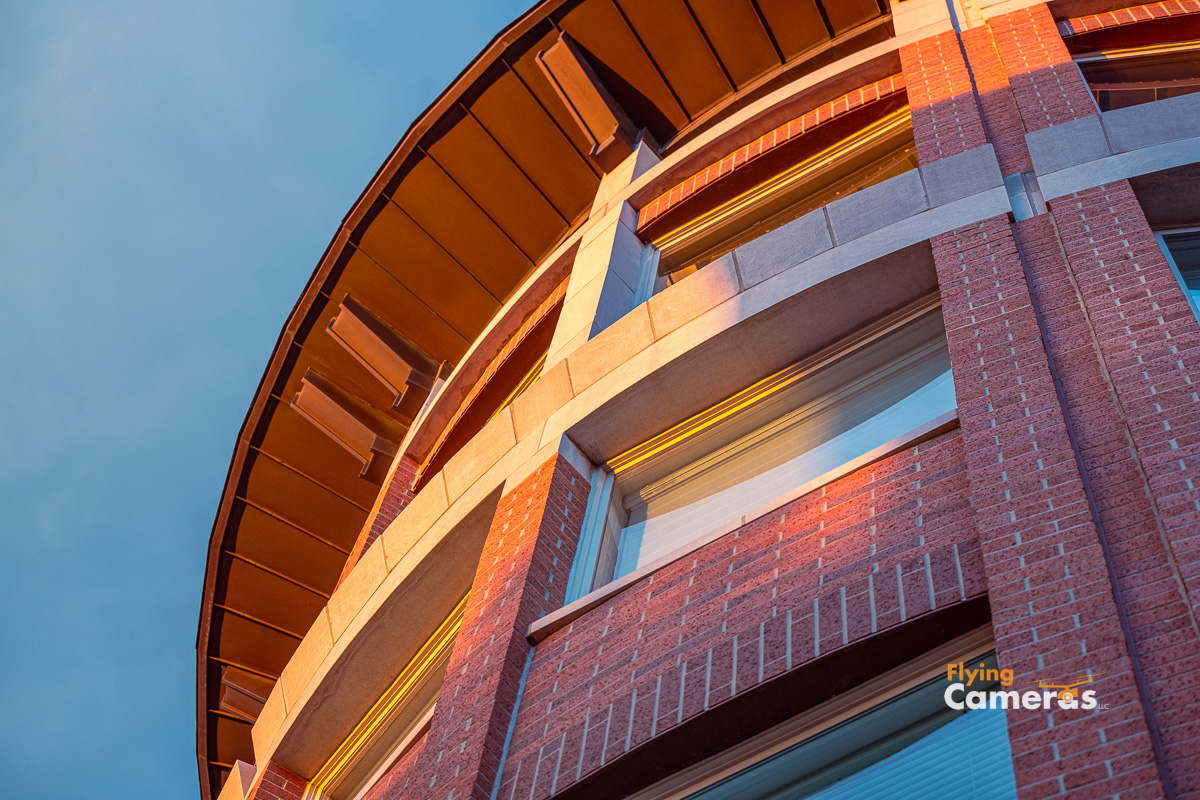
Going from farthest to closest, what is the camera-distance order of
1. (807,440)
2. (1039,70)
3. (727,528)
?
(1039,70), (807,440), (727,528)

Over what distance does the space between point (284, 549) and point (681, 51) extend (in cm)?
764

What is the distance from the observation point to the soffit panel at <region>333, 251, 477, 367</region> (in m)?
13.2

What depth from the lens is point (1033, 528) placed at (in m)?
4.29

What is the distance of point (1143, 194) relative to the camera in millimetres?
6270

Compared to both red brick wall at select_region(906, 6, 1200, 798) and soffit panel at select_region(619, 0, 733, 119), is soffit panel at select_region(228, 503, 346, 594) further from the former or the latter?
red brick wall at select_region(906, 6, 1200, 798)

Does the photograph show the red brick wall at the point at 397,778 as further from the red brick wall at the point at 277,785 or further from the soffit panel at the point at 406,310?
the soffit panel at the point at 406,310

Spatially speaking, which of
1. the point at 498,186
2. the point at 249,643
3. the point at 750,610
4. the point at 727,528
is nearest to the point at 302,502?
the point at 249,643

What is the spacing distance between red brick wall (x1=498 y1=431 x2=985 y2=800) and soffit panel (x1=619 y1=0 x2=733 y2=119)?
746cm

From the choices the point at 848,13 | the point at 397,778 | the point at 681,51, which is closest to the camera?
the point at 397,778

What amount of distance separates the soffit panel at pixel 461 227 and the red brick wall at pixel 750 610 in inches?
305

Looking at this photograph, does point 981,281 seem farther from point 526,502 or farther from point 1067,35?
point 1067,35

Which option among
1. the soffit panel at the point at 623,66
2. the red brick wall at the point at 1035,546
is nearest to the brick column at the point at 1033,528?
the red brick wall at the point at 1035,546

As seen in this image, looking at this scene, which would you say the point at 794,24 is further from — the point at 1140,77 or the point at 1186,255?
the point at 1186,255

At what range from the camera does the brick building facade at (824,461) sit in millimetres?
4234
